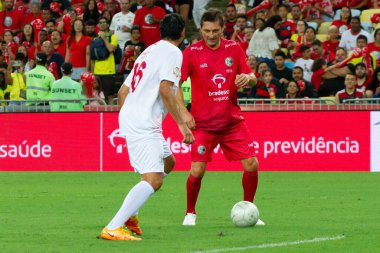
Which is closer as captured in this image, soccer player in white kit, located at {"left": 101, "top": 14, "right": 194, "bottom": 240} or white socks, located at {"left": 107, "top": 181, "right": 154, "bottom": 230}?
white socks, located at {"left": 107, "top": 181, "right": 154, "bottom": 230}

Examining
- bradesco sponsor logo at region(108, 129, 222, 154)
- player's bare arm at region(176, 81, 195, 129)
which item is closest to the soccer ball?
player's bare arm at region(176, 81, 195, 129)

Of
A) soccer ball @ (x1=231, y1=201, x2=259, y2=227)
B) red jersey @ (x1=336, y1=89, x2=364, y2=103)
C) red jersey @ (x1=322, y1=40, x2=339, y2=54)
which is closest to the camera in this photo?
soccer ball @ (x1=231, y1=201, x2=259, y2=227)

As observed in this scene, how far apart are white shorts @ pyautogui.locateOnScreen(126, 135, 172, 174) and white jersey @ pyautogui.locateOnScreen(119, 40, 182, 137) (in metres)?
0.07

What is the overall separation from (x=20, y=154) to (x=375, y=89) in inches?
289

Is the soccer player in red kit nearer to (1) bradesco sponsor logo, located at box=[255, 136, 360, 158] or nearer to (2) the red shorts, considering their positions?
(2) the red shorts

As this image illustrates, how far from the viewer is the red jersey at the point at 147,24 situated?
2666cm

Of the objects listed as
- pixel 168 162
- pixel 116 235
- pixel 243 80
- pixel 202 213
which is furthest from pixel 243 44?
pixel 116 235

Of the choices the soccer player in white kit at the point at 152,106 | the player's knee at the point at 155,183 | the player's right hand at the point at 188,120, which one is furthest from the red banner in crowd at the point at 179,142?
the player's knee at the point at 155,183

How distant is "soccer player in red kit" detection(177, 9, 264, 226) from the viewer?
12.6 m

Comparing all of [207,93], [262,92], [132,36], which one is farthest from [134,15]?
[207,93]

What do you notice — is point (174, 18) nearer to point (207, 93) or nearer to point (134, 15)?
point (207, 93)

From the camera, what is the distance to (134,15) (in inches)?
1068

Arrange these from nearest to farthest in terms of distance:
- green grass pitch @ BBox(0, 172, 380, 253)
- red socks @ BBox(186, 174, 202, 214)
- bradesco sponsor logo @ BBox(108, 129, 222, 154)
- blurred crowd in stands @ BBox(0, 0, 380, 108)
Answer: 1. green grass pitch @ BBox(0, 172, 380, 253)
2. red socks @ BBox(186, 174, 202, 214)
3. bradesco sponsor logo @ BBox(108, 129, 222, 154)
4. blurred crowd in stands @ BBox(0, 0, 380, 108)

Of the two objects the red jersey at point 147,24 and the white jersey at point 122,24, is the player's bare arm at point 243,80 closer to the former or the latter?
the red jersey at point 147,24
